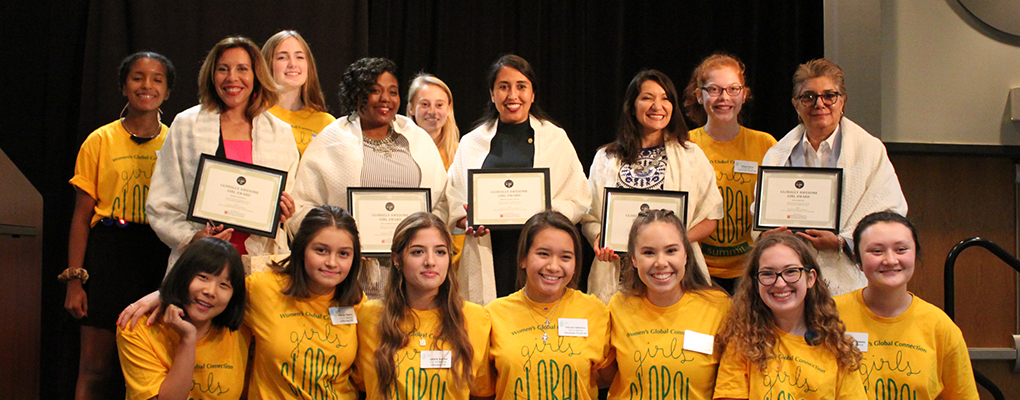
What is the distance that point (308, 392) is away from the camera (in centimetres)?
311

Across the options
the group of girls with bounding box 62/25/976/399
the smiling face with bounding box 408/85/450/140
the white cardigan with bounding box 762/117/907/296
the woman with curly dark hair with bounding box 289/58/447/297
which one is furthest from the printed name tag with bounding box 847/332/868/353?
the smiling face with bounding box 408/85/450/140

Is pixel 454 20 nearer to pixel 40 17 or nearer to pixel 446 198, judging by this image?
pixel 446 198

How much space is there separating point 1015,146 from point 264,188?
4460mm

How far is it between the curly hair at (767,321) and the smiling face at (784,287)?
25 mm

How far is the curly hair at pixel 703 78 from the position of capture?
4406mm

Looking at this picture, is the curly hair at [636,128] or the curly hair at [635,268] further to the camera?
the curly hair at [636,128]

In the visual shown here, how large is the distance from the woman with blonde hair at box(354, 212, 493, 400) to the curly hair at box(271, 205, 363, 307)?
4.0 inches

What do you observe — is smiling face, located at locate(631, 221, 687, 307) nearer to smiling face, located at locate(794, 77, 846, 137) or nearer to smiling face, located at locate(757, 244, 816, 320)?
smiling face, located at locate(757, 244, 816, 320)

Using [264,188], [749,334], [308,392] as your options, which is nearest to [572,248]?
[749,334]

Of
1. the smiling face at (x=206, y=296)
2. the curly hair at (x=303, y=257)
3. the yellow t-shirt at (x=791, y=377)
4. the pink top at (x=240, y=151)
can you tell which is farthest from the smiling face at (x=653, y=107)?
the smiling face at (x=206, y=296)

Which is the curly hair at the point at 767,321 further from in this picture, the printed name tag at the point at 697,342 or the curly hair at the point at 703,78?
the curly hair at the point at 703,78

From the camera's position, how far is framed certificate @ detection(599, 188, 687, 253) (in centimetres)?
A: 382

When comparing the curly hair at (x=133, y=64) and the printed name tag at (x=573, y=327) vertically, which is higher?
the curly hair at (x=133, y=64)

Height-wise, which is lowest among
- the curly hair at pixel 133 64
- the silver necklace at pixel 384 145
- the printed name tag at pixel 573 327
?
the printed name tag at pixel 573 327
